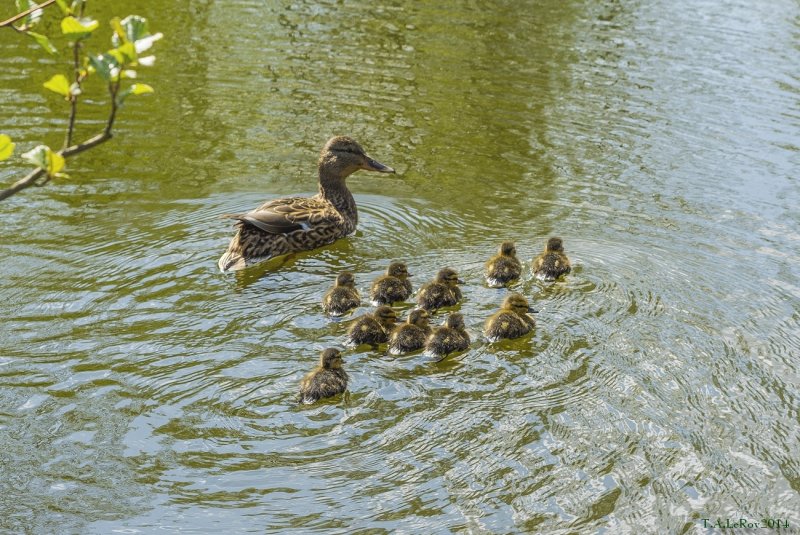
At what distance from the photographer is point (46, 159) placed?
2.28 metres

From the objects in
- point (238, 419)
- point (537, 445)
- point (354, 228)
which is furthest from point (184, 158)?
point (537, 445)

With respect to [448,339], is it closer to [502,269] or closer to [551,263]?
[502,269]

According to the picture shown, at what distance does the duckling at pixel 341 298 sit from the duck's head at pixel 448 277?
1.49 feet

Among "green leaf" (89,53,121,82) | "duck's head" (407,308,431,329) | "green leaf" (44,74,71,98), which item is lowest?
"duck's head" (407,308,431,329)

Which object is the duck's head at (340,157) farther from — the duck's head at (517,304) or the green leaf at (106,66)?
the green leaf at (106,66)

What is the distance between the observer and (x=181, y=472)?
12.7 ft

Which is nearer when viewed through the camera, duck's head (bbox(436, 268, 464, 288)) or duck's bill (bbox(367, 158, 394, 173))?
duck's head (bbox(436, 268, 464, 288))

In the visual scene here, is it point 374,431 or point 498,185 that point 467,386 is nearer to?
point 374,431

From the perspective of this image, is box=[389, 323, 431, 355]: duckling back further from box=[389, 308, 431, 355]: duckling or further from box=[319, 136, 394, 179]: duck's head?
box=[319, 136, 394, 179]: duck's head

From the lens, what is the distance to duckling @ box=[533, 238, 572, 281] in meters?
5.77

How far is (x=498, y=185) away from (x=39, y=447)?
13.7 feet

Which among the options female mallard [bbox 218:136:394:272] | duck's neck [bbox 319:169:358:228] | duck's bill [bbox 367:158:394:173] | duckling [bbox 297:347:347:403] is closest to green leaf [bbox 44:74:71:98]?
duckling [bbox 297:347:347:403]

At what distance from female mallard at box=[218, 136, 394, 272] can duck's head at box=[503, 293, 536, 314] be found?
5.32 ft

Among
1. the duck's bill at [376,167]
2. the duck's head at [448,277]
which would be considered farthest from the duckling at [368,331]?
the duck's bill at [376,167]
